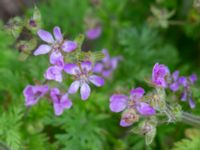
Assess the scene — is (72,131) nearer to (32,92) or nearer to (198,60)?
(32,92)

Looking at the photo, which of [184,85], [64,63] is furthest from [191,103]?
[64,63]

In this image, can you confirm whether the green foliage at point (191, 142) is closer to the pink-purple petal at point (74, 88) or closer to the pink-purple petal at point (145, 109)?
the pink-purple petal at point (145, 109)

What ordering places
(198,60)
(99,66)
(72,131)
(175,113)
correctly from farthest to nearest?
(198,60), (99,66), (72,131), (175,113)

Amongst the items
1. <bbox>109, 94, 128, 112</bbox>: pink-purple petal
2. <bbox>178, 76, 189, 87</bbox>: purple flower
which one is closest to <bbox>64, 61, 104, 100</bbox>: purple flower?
<bbox>109, 94, 128, 112</bbox>: pink-purple petal

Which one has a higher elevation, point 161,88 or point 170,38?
point 170,38

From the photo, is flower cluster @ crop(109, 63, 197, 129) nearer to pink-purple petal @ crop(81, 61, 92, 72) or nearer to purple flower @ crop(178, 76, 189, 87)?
pink-purple petal @ crop(81, 61, 92, 72)

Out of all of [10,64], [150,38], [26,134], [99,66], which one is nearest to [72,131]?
[26,134]
